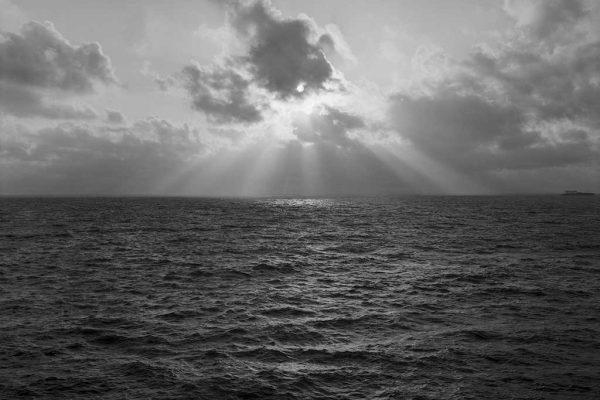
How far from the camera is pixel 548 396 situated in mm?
14570

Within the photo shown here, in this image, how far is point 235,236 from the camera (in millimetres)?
63375

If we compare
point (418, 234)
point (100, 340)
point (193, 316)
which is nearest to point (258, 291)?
point (193, 316)

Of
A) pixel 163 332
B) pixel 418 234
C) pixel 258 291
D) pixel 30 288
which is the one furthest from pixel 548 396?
pixel 418 234

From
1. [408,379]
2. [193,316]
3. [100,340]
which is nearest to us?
[408,379]

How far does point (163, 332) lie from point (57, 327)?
579 cm

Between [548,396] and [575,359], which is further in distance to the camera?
[575,359]

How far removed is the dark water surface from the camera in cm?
1541

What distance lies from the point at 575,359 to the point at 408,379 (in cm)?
806

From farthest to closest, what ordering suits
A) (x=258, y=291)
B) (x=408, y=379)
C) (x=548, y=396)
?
(x=258, y=291), (x=408, y=379), (x=548, y=396)

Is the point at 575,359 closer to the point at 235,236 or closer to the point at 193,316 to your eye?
the point at 193,316

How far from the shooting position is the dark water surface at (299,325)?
15.4 m

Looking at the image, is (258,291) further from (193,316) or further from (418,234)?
(418,234)

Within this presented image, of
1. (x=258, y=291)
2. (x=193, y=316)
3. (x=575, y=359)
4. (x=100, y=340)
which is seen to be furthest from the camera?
(x=258, y=291)

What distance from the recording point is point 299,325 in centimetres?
2220
